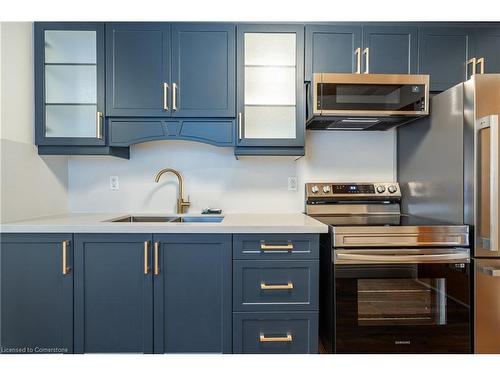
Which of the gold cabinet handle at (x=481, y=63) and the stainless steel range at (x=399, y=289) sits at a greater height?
the gold cabinet handle at (x=481, y=63)

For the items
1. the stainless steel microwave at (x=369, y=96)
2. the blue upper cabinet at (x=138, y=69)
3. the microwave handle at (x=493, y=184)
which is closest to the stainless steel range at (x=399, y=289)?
the microwave handle at (x=493, y=184)

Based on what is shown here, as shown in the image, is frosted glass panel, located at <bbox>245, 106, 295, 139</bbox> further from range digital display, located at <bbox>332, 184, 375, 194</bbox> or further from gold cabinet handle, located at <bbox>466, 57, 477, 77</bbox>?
gold cabinet handle, located at <bbox>466, 57, 477, 77</bbox>

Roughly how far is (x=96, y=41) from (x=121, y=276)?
1.52m

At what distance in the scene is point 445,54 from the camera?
197 centimetres

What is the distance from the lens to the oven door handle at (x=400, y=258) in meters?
1.58

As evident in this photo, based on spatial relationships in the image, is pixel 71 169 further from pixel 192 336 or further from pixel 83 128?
pixel 192 336

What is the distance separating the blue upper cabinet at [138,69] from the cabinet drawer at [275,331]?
141 centimetres

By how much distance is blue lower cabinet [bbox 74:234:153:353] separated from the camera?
163cm

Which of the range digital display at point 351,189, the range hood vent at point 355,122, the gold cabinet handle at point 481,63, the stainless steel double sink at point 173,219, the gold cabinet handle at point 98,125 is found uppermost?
the gold cabinet handle at point 481,63

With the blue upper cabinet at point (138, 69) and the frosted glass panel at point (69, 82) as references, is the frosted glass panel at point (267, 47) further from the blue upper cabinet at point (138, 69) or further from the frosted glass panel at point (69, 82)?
the frosted glass panel at point (69, 82)

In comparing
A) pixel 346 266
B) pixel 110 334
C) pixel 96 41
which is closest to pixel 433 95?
pixel 346 266

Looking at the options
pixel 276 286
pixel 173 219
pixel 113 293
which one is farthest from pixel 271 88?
pixel 113 293

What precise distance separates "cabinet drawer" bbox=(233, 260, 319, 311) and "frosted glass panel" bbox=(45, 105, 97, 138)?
135 cm

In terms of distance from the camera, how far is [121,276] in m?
1.63
